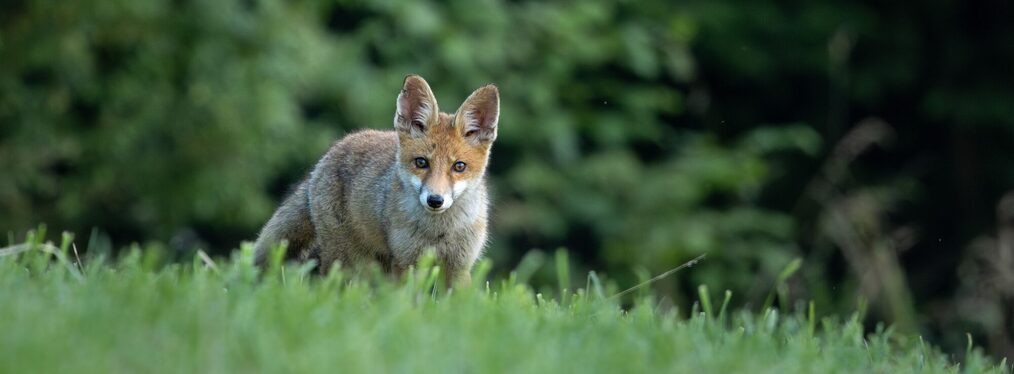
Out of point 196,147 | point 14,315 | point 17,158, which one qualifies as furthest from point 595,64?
point 14,315

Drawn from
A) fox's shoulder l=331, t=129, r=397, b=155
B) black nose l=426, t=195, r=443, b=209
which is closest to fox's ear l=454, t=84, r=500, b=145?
fox's shoulder l=331, t=129, r=397, b=155

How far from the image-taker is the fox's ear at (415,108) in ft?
21.6

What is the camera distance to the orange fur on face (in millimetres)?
6414

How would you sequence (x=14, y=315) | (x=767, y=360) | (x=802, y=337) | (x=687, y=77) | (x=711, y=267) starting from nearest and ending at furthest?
(x=14, y=315), (x=767, y=360), (x=802, y=337), (x=711, y=267), (x=687, y=77)

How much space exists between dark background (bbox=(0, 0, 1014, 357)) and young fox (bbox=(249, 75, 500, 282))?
2.53 m

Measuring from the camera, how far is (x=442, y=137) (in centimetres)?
662

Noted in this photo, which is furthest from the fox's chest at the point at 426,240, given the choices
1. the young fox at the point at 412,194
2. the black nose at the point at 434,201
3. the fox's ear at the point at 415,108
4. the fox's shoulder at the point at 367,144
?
the fox's shoulder at the point at 367,144

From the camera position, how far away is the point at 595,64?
43.0 ft

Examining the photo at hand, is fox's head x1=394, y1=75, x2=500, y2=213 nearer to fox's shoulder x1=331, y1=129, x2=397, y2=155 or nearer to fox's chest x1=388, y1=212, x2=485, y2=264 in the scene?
fox's chest x1=388, y1=212, x2=485, y2=264

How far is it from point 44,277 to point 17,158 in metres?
6.23

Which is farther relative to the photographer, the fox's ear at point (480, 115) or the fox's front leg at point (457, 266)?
the fox's ear at point (480, 115)

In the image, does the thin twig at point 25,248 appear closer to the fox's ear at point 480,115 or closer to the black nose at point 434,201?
the black nose at point 434,201

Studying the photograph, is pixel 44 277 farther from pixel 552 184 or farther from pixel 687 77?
pixel 687 77

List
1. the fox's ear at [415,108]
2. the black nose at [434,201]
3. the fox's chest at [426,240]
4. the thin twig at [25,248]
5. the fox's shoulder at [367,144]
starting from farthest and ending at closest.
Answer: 1. the fox's shoulder at [367,144]
2. the fox's ear at [415,108]
3. the fox's chest at [426,240]
4. the black nose at [434,201]
5. the thin twig at [25,248]
